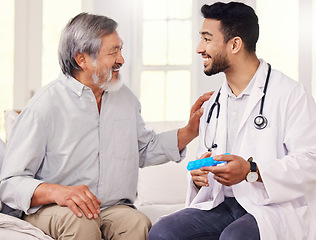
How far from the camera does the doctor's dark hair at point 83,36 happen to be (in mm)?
2354

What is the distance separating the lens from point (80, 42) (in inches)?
93.1

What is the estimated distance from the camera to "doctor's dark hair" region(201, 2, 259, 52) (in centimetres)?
218

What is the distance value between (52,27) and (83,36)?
2.44m

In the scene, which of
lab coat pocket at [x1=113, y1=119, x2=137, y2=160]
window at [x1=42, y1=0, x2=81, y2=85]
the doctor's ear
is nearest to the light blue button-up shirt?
lab coat pocket at [x1=113, y1=119, x2=137, y2=160]

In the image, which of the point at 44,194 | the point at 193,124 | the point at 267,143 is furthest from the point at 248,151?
the point at 44,194

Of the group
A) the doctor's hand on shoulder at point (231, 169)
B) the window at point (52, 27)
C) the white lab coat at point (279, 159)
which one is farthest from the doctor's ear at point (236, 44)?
the window at point (52, 27)

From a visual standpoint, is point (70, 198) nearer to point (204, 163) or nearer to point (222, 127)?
point (204, 163)

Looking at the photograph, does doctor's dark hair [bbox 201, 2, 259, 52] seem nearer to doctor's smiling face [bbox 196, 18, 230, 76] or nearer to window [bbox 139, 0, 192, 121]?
doctor's smiling face [bbox 196, 18, 230, 76]

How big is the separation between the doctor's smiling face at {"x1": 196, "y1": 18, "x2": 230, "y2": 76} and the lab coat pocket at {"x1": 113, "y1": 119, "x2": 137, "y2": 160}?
0.46 metres

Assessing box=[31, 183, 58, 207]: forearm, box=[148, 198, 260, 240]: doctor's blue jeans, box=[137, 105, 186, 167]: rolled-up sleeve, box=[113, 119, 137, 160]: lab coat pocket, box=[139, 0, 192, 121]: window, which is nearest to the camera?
box=[148, 198, 260, 240]: doctor's blue jeans

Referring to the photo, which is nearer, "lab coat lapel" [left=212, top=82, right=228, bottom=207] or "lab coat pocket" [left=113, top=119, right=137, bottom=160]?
"lab coat lapel" [left=212, top=82, right=228, bottom=207]

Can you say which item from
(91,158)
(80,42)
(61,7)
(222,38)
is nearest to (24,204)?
(91,158)

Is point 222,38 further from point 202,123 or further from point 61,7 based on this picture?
point 61,7

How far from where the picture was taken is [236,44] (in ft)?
7.14
